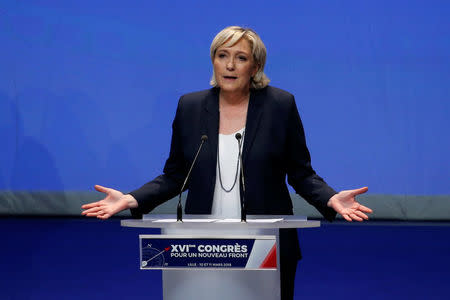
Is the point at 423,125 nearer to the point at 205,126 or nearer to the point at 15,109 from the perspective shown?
the point at 15,109

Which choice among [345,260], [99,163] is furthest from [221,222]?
[99,163]

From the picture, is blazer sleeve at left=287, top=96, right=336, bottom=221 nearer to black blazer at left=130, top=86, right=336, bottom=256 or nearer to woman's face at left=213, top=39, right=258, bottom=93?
black blazer at left=130, top=86, right=336, bottom=256

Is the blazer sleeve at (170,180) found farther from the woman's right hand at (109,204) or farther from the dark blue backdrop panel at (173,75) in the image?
the dark blue backdrop panel at (173,75)

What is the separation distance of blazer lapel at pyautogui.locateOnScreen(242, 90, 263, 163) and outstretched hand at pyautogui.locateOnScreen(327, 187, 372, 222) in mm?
295

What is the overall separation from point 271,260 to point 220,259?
4.8 inches

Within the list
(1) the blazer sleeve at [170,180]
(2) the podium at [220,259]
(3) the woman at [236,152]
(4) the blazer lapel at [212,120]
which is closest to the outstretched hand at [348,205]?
(3) the woman at [236,152]

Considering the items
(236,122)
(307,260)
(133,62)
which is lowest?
(307,260)

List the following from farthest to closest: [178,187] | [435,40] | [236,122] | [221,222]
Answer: [435,40] < [178,187] < [236,122] < [221,222]

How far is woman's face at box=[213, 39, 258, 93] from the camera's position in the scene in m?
2.13

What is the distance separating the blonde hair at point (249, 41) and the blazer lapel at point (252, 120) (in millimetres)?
48

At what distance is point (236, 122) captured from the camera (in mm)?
2129

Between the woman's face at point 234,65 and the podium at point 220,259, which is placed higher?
the woman's face at point 234,65

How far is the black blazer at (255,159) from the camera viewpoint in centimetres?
205

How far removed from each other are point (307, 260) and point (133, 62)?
289 cm
